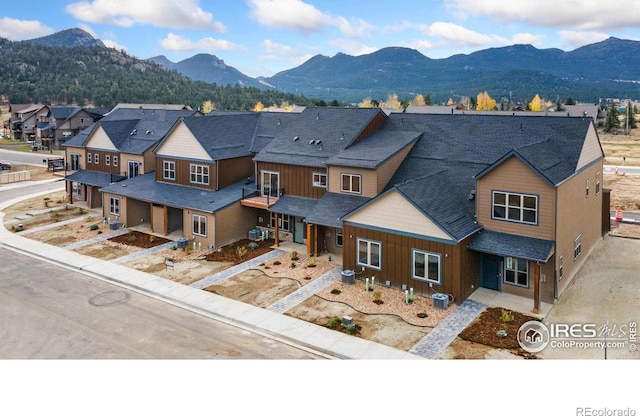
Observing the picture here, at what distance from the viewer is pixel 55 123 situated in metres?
90.2

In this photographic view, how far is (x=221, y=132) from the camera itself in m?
35.1

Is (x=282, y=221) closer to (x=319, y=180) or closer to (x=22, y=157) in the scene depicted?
(x=319, y=180)

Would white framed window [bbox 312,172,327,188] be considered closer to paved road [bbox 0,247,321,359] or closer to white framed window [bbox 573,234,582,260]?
paved road [bbox 0,247,321,359]

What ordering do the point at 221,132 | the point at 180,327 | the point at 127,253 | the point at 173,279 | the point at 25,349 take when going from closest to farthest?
the point at 25,349 < the point at 180,327 < the point at 173,279 < the point at 127,253 < the point at 221,132

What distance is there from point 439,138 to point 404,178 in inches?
135

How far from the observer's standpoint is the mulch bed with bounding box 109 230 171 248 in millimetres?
30234

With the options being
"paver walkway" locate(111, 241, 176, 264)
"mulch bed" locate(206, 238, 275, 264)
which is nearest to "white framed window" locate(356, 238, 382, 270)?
"mulch bed" locate(206, 238, 275, 264)

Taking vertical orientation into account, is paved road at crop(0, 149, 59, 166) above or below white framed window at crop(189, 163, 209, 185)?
above

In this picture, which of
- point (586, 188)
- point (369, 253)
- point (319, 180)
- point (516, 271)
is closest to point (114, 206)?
point (319, 180)

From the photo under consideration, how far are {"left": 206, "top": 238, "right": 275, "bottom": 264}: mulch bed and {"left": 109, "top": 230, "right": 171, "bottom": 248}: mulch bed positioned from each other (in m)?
4.54

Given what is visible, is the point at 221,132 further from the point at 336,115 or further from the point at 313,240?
the point at 313,240

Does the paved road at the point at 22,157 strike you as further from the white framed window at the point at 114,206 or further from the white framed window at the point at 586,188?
the white framed window at the point at 586,188

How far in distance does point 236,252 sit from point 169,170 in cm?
1054

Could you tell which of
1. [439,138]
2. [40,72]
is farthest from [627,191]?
[40,72]
